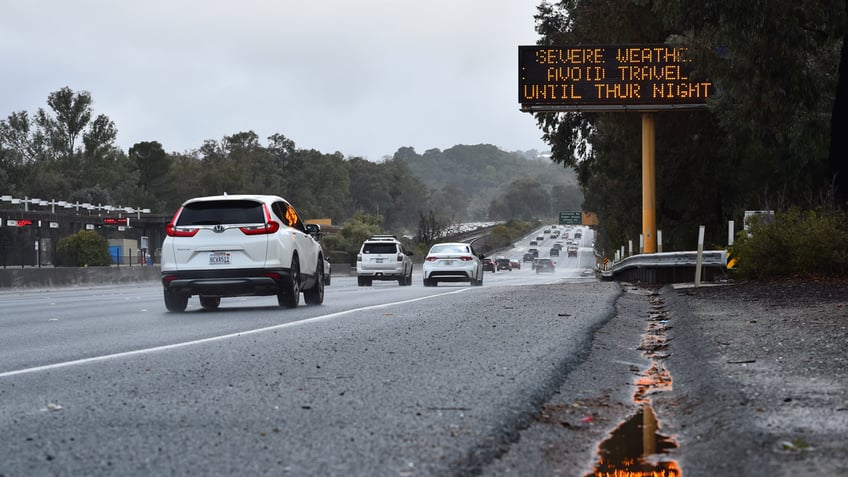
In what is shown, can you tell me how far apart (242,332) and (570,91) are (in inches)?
832

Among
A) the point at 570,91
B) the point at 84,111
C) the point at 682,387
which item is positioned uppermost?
the point at 84,111

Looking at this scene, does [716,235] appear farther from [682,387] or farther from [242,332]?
[682,387]

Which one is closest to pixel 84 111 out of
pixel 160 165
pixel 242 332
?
pixel 160 165

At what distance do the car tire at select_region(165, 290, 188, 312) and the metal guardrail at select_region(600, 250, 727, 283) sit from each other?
1142 centimetres

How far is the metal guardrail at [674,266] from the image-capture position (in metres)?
22.6

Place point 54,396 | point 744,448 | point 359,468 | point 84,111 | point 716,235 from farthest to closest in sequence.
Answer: point 84,111 < point 716,235 < point 54,396 < point 744,448 < point 359,468

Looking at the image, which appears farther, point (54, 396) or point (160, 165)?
point (160, 165)

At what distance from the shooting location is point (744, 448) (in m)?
4.83

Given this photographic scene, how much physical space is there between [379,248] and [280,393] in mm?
28080

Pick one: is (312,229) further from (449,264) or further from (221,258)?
(449,264)

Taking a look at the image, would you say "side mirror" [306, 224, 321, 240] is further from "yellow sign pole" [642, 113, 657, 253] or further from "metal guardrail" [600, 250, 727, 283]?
"yellow sign pole" [642, 113, 657, 253]

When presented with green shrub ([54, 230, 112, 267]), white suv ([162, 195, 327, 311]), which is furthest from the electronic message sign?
green shrub ([54, 230, 112, 267])

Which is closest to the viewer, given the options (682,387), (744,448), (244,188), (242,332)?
(744,448)

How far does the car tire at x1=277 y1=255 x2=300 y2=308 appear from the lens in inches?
655
